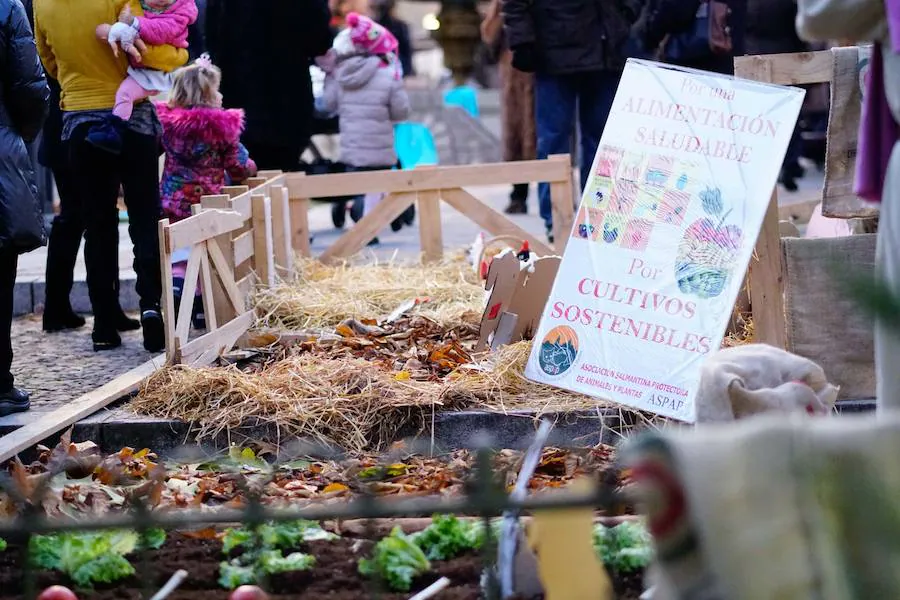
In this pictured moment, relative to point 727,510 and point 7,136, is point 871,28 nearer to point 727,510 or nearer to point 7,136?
point 727,510

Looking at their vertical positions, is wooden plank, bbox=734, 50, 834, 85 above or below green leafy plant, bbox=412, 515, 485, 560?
above

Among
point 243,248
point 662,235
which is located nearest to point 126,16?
point 243,248

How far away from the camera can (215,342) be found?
6.07 meters

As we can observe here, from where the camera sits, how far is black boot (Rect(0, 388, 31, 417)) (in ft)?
18.0

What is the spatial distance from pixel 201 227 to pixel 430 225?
2780 millimetres

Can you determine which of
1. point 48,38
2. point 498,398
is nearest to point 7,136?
point 48,38

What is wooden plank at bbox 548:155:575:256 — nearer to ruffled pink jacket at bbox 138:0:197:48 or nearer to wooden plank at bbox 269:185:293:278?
wooden plank at bbox 269:185:293:278

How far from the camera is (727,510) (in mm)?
2059

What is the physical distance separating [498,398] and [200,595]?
204 centimetres

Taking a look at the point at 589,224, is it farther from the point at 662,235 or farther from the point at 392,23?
the point at 392,23

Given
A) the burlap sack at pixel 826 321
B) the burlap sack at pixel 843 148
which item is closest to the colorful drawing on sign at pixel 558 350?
the burlap sack at pixel 826 321

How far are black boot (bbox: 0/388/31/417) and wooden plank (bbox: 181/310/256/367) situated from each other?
0.65 m

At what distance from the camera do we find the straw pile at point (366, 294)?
685cm

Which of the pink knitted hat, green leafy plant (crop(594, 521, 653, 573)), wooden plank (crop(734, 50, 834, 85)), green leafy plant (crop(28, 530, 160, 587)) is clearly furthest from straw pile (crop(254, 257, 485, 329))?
green leafy plant (crop(594, 521, 653, 573))
